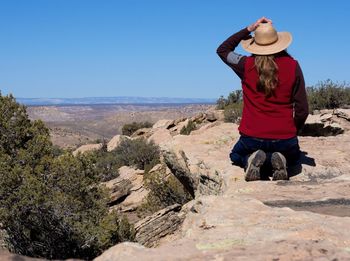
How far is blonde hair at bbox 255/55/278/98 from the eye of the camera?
18.7 feet

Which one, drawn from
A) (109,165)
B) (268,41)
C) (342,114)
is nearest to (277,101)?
(268,41)

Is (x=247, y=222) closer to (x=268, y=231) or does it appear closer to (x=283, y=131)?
(x=268, y=231)

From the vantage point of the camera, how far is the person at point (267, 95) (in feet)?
18.8

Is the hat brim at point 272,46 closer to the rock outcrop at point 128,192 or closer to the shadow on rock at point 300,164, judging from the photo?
the shadow on rock at point 300,164

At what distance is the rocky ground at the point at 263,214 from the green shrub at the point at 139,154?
13.9 metres

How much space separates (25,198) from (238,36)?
208 inches

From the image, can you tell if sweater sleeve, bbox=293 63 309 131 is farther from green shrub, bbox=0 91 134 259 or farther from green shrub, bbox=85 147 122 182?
green shrub, bbox=85 147 122 182

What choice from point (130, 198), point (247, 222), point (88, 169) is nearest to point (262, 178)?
point (247, 222)

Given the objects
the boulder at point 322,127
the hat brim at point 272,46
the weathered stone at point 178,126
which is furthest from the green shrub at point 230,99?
the hat brim at point 272,46

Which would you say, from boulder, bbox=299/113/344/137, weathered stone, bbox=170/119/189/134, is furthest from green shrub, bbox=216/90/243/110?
boulder, bbox=299/113/344/137

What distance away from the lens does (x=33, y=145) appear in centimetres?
1143

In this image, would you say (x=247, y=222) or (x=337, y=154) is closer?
(x=247, y=222)

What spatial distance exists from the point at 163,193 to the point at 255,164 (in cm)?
733

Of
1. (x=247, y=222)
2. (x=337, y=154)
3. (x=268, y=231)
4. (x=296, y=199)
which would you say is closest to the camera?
(x=268, y=231)
